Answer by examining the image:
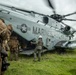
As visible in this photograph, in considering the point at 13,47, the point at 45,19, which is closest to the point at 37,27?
the point at 45,19

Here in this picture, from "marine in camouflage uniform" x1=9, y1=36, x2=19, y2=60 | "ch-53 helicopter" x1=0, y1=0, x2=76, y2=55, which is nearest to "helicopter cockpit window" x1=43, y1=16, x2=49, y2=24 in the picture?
"ch-53 helicopter" x1=0, y1=0, x2=76, y2=55

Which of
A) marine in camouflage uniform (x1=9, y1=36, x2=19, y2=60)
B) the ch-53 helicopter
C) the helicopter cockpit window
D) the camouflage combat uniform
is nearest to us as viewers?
marine in camouflage uniform (x1=9, y1=36, x2=19, y2=60)

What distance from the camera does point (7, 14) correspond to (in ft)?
49.8

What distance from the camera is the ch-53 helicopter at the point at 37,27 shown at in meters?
15.6

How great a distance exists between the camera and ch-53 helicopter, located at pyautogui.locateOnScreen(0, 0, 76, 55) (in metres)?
15.6

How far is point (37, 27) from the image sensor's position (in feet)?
56.4

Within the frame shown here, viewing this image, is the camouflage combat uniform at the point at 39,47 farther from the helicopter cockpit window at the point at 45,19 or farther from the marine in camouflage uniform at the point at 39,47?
the helicopter cockpit window at the point at 45,19

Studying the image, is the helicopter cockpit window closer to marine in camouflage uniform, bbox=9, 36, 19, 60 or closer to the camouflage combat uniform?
the camouflage combat uniform

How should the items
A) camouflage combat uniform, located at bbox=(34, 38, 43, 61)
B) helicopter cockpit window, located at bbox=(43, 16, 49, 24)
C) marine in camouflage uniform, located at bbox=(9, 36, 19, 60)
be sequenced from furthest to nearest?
helicopter cockpit window, located at bbox=(43, 16, 49, 24), camouflage combat uniform, located at bbox=(34, 38, 43, 61), marine in camouflage uniform, located at bbox=(9, 36, 19, 60)

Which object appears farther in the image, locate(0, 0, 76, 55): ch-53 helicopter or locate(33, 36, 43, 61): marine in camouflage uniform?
locate(0, 0, 76, 55): ch-53 helicopter

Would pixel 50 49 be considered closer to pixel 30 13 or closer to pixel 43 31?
pixel 43 31

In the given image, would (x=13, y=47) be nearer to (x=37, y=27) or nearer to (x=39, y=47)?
(x=39, y=47)

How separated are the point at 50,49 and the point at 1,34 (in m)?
13.0

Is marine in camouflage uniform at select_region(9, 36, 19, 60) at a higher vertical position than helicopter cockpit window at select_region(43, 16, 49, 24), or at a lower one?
lower
